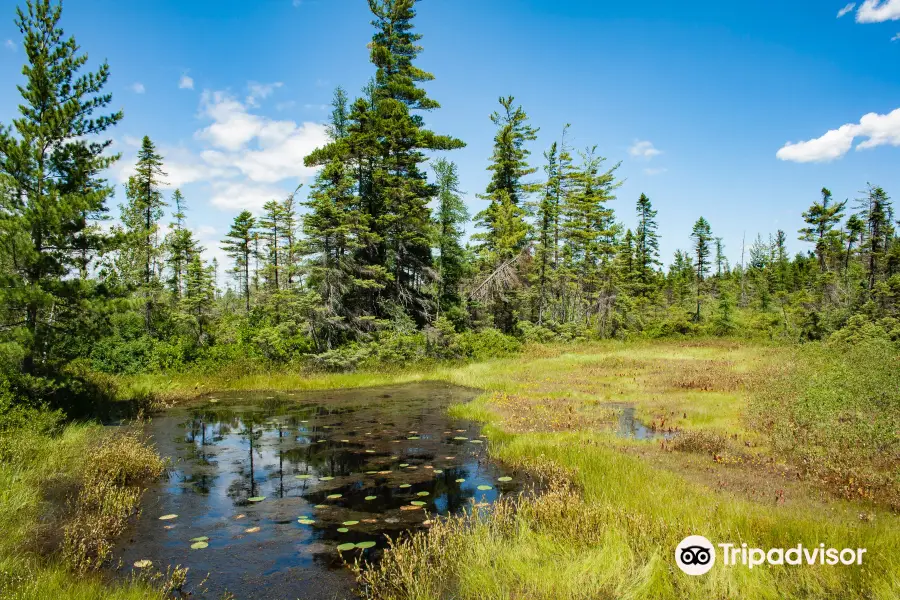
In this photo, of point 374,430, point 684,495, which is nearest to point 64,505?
point 374,430

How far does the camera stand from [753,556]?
5.01 metres

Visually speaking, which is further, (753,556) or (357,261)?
(357,261)

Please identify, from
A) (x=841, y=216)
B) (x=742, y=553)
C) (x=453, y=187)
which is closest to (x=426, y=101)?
(x=453, y=187)

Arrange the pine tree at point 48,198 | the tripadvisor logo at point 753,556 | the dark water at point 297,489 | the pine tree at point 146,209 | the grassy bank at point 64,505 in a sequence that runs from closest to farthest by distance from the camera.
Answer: the grassy bank at point 64,505 → the tripadvisor logo at point 753,556 → the dark water at point 297,489 → the pine tree at point 48,198 → the pine tree at point 146,209

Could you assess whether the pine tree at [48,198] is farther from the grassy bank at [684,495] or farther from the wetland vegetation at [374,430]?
the grassy bank at [684,495]

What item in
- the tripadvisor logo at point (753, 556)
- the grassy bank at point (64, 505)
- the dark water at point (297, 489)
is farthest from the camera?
the dark water at point (297, 489)

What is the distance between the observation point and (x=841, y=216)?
158ft

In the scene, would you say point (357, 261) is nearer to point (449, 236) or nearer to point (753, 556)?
point (449, 236)

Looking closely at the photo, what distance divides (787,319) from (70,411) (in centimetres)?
4687

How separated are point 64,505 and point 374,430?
6.85 metres

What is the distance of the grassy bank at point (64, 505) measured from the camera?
15.2ft

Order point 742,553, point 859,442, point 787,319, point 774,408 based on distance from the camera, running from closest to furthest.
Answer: point 742,553 < point 859,442 < point 774,408 < point 787,319

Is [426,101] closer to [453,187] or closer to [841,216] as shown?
[453,187]

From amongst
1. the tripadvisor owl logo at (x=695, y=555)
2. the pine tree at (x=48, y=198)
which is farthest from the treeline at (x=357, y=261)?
the tripadvisor owl logo at (x=695, y=555)
